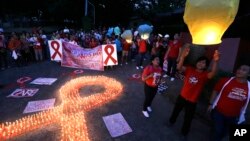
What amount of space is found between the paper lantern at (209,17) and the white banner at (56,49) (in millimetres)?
10551

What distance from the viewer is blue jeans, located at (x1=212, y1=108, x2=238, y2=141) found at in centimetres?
452

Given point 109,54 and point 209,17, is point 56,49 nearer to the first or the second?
point 109,54

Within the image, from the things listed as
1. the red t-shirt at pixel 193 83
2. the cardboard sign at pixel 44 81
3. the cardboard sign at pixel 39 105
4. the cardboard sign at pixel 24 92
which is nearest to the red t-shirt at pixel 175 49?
the red t-shirt at pixel 193 83

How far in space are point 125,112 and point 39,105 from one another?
10.0 ft

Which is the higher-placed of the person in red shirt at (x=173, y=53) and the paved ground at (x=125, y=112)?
the person in red shirt at (x=173, y=53)

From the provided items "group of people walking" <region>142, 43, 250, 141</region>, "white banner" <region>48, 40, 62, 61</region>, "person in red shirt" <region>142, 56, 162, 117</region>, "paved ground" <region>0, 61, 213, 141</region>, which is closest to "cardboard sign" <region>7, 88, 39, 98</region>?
"paved ground" <region>0, 61, 213, 141</region>

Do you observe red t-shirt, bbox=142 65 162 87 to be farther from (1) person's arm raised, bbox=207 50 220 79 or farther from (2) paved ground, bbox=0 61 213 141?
(1) person's arm raised, bbox=207 50 220 79

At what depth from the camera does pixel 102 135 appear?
5.75m

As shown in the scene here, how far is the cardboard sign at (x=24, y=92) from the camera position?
837 centimetres

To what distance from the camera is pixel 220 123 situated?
463 cm

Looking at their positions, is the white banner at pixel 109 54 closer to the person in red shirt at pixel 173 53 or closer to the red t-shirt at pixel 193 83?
the person in red shirt at pixel 173 53

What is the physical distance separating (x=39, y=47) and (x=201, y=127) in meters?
11.9

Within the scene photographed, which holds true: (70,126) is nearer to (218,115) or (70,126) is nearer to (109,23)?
(218,115)

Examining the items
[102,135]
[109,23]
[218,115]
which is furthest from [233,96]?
[109,23]
